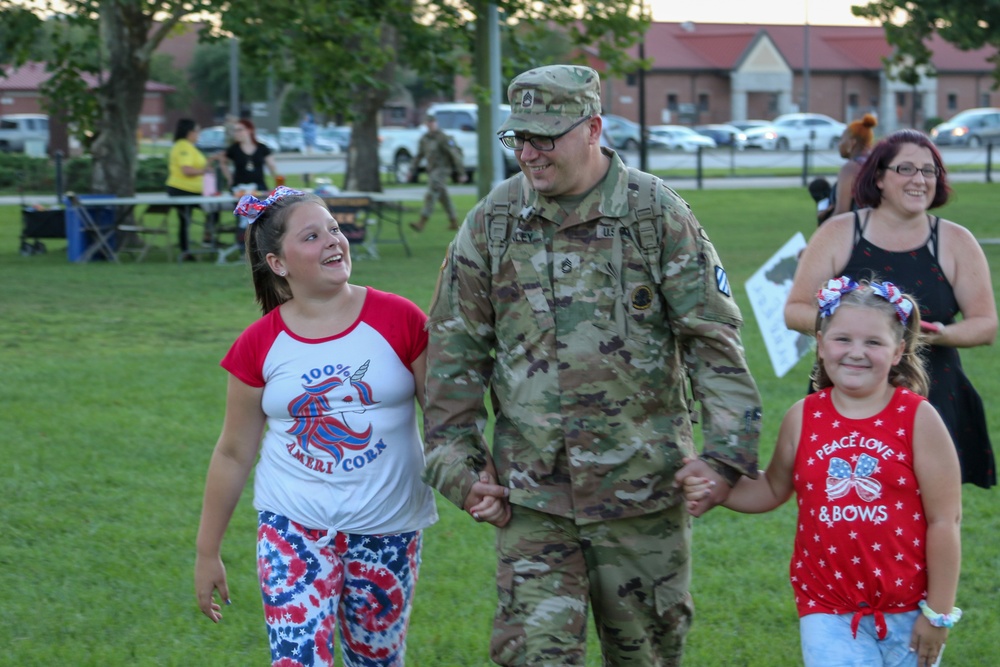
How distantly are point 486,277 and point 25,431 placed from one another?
210 inches

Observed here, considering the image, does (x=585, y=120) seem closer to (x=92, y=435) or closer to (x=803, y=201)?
(x=92, y=435)

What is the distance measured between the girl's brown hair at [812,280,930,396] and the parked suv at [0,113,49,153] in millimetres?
46875

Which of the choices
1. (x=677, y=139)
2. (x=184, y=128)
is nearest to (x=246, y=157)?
(x=184, y=128)

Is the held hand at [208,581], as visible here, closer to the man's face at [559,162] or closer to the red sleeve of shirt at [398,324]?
the red sleeve of shirt at [398,324]

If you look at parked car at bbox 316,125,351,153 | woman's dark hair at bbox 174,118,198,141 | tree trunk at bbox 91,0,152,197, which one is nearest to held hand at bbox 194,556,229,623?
woman's dark hair at bbox 174,118,198,141

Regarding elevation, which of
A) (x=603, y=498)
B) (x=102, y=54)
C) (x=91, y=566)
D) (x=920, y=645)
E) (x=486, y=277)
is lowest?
(x=91, y=566)

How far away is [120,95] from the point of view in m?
18.8

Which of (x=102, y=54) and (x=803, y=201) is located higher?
(x=102, y=54)

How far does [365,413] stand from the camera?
344cm

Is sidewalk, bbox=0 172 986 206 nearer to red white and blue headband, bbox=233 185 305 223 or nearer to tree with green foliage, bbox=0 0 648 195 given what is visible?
tree with green foliage, bbox=0 0 648 195

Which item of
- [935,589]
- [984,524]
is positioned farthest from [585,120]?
[984,524]

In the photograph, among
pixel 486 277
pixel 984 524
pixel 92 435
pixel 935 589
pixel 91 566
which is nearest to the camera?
pixel 935 589

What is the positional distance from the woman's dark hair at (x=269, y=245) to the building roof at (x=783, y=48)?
3091 inches

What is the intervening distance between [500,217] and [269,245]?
2.24 feet
